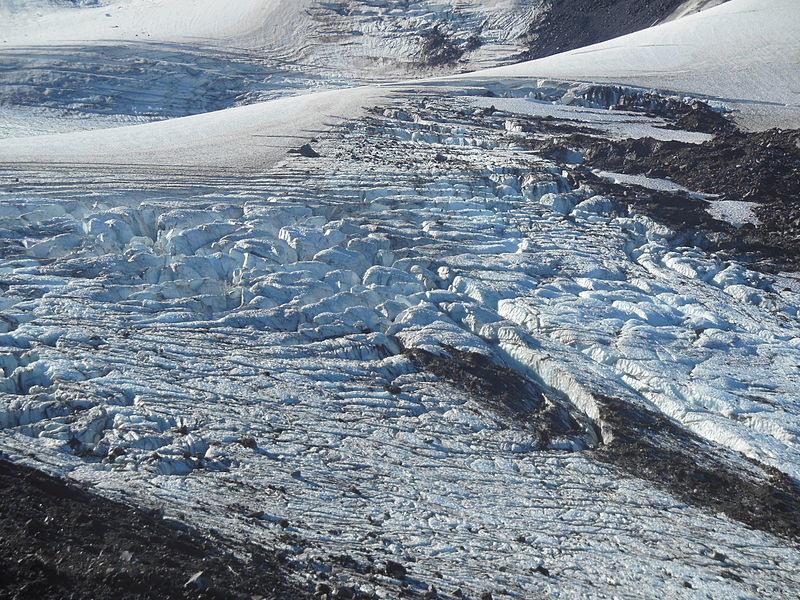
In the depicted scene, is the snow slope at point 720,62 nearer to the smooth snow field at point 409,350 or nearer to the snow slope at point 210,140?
the smooth snow field at point 409,350

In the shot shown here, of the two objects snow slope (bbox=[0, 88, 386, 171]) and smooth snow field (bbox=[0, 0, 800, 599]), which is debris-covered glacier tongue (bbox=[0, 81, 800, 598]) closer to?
smooth snow field (bbox=[0, 0, 800, 599])

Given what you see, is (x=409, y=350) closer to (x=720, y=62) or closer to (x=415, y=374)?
(x=415, y=374)

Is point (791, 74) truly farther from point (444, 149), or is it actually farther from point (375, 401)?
point (375, 401)

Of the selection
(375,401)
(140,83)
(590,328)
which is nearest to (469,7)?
(140,83)

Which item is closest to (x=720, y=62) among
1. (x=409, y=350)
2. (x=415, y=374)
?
(x=409, y=350)

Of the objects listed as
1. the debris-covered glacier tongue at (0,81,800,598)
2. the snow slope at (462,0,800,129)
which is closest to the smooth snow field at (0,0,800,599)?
the debris-covered glacier tongue at (0,81,800,598)

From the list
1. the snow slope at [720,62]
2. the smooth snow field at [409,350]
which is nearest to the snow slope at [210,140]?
the smooth snow field at [409,350]
